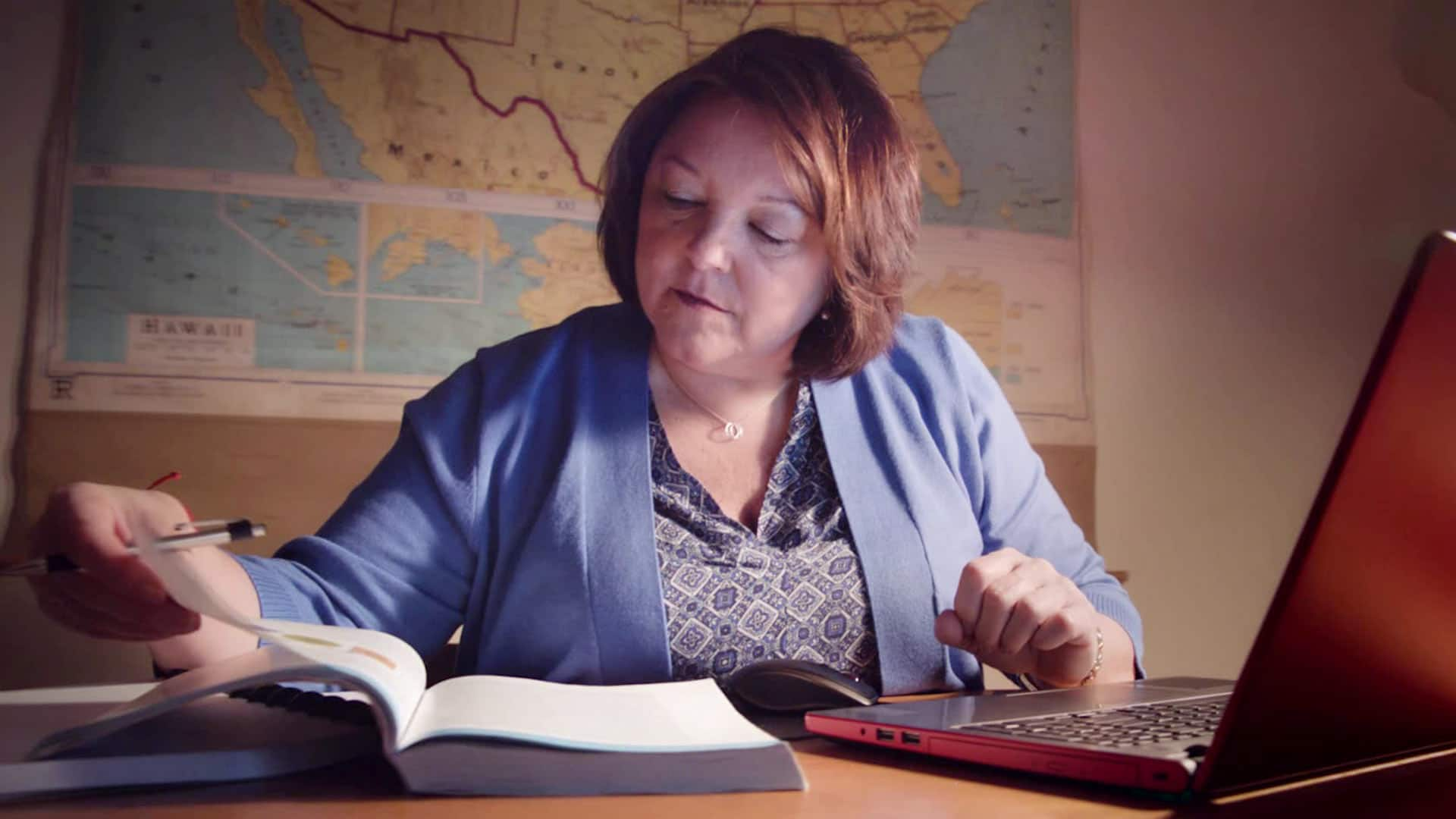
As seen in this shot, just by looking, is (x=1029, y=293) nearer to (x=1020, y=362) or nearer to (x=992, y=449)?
(x=1020, y=362)

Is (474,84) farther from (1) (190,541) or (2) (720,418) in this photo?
(1) (190,541)

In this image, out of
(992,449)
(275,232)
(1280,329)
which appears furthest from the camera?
(1280,329)

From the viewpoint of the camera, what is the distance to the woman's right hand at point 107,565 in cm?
55

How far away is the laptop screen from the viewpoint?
1.32ft

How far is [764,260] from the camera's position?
3.71 ft

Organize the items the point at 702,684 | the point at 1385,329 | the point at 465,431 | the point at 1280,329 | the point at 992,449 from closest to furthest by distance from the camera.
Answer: the point at 1385,329 < the point at 702,684 < the point at 465,431 < the point at 992,449 < the point at 1280,329

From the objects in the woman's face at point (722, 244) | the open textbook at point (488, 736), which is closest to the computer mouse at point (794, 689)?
the open textbook at point (488, 736)

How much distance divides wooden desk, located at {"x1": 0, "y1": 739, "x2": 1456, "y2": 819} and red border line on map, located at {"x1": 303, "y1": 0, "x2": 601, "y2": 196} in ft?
4.28

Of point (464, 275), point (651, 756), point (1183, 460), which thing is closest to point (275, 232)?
point (464, 275)

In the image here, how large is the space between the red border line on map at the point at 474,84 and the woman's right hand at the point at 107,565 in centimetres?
117

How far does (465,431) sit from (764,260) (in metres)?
0.36

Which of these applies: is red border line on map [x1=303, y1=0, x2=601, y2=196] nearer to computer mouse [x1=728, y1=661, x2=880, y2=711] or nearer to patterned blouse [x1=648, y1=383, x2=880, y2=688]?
patterned blouse [x1=648, y1=383, x2=880, y2=688]

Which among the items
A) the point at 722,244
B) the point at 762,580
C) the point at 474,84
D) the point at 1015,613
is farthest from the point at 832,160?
the point at 474,84

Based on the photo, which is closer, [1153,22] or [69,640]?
[69,640]
